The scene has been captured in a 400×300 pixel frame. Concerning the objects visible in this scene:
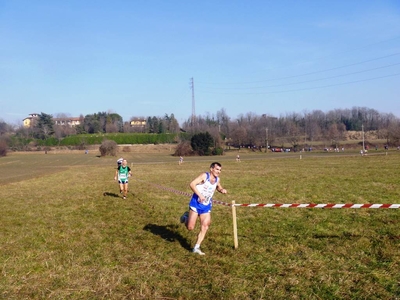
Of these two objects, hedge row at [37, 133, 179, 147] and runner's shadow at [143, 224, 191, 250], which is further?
hedge row at [37, 133, 179, 147]

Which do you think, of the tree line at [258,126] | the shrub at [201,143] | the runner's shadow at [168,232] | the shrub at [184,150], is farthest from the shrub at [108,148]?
the runner's shadow at [168,232]

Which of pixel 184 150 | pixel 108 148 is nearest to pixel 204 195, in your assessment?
pixel 108 148

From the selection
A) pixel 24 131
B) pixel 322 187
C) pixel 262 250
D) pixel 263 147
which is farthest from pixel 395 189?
pixel 24 131

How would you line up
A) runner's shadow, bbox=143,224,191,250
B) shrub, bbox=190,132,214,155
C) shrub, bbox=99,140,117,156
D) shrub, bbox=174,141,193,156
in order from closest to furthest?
runner's shadow, bbox=143,224,191,250, shrub, bbox=99,140,117,156, shrub, bbox=174,141,193,156, shrub, bbox=190,132,214,155

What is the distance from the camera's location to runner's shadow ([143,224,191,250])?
965 cm

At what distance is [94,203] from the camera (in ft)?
56.2

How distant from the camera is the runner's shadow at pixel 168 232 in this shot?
9652 mm

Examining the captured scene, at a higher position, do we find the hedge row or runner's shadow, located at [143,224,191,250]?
the hedge row

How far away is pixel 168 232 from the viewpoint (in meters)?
10.8

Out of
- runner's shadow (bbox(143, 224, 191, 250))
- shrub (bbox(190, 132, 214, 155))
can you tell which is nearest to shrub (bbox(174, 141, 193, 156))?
shrub (bbox(190, 132, 214, 155))

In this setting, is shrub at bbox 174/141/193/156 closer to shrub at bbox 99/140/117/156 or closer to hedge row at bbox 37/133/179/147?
shrub at bbox 99/140/117/156

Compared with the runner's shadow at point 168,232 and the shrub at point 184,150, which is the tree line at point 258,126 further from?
the runner's shadow at point 168,232

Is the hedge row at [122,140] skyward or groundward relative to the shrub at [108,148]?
skyward

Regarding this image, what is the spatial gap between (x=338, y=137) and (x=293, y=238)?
13263 centimetres
